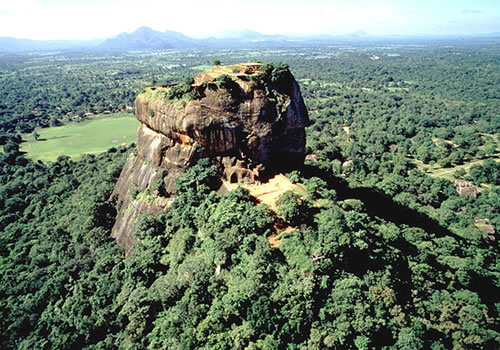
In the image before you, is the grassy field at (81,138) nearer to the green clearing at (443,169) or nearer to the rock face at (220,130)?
the rock face at (220,130)

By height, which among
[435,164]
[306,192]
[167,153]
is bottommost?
[435,164]

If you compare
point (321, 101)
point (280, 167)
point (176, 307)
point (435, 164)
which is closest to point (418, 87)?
point (321, 101)

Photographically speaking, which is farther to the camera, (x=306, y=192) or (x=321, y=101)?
(x=321, y=101)

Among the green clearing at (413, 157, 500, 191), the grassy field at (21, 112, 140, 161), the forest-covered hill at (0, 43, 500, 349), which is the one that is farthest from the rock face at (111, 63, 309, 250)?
the grassy field at (21, 112, 140, 161)

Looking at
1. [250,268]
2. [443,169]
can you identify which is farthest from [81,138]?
[443,169]

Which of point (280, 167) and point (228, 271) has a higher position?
point (280, 167)

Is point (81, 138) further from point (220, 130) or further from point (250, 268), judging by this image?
point (250, 268)

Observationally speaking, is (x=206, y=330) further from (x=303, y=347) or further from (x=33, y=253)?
(x=33, y=253)
